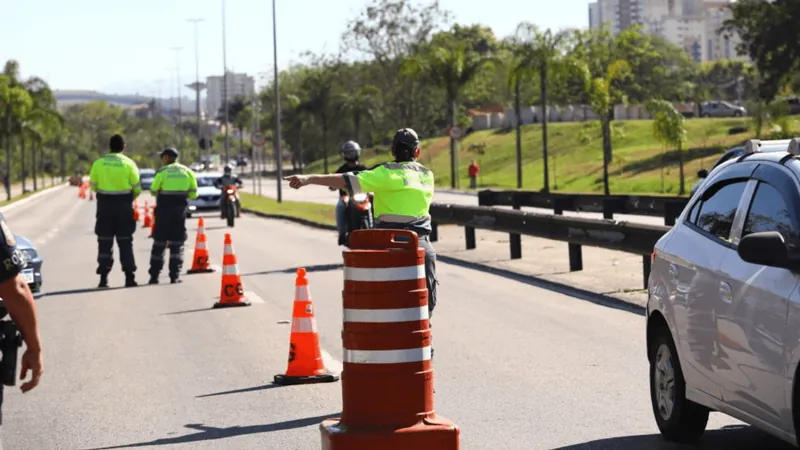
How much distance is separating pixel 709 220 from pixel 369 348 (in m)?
2.28

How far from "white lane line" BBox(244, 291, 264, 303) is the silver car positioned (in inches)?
371

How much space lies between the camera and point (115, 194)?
63.8 feet

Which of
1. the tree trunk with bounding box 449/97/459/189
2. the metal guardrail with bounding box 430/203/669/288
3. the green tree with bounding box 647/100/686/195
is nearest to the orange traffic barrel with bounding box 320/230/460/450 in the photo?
the metal guardrail with bounding box 430/203/669/288

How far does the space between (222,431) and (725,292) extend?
3357mm

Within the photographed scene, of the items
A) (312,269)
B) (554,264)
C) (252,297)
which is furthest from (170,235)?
(554,264)

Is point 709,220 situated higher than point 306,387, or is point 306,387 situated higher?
point 709,220

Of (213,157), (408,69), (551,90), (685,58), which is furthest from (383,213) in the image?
(213,157)

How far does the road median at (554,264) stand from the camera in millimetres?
17453

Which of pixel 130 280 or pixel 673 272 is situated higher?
pixel 673 272

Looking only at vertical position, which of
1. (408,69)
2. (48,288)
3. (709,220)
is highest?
(408,69)

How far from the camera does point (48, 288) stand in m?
20.3

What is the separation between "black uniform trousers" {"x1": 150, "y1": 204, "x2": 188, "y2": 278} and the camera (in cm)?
2023

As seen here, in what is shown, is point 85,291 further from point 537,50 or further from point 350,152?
point 537,50

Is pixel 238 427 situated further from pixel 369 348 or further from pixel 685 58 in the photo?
pixel 685 58
